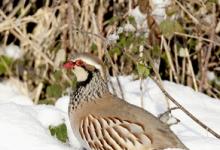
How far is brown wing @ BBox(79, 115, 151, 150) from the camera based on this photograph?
338 centimetres

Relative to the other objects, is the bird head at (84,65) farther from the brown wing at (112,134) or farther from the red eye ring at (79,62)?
the brown wing at (112,134)

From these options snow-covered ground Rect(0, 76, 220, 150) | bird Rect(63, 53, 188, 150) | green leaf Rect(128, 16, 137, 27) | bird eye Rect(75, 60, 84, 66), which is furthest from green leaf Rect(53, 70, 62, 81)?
bird eye Rect(75, 60, 84, 66)

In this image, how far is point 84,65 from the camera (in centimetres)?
359

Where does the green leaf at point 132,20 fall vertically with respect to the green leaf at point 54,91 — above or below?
above

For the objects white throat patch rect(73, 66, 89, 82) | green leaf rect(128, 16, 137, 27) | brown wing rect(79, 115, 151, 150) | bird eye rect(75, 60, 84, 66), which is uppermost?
green leaf rect(128, 16, 137, 27)

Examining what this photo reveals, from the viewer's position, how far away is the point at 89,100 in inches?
144

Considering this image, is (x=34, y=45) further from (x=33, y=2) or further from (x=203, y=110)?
(x=203, y=110)

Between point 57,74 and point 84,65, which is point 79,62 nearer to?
point 84,65

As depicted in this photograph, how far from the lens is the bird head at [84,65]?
11.7 feet

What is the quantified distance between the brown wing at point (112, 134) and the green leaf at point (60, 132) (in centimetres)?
37

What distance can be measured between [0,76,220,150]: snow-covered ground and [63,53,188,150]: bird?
231 mm

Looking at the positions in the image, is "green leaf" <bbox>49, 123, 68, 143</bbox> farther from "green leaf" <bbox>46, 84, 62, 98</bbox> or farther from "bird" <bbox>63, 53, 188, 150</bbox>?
"green leaf" <bbox>46, 84, 62, 98</bbox>

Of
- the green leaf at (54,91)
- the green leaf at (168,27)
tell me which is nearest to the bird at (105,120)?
the green leaf at (168,27)

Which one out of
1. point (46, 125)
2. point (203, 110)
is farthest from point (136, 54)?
point (46, 125)
